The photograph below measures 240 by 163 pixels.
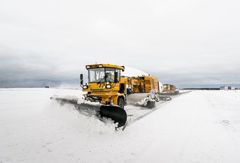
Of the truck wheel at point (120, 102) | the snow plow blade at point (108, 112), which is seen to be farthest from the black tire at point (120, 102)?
the snow plow blade at point (108, 112)

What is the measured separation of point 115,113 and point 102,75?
523 cm

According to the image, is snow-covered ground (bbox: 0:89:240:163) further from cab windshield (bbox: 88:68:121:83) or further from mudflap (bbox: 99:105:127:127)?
cab windshield (bbox: 88:68:121:83)

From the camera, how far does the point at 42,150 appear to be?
18.0ft

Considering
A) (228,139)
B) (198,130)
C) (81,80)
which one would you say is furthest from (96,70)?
(228,139)

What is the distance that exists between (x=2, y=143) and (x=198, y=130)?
629 cm

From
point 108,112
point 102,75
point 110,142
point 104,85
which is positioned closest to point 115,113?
point 108,112

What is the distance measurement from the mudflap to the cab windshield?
4.71m

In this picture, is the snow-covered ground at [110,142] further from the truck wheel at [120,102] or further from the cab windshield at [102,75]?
the truck wheel at [120,102]

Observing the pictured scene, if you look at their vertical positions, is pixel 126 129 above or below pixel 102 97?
below

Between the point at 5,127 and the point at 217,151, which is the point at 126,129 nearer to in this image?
the point at 217,151

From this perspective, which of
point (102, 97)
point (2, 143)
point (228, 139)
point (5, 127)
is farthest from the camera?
point (102, 97)

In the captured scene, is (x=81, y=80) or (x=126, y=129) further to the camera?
(x=81, y=80)

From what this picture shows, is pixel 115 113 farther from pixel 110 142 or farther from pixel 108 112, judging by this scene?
pixel 110 142

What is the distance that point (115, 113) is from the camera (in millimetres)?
7375
